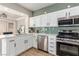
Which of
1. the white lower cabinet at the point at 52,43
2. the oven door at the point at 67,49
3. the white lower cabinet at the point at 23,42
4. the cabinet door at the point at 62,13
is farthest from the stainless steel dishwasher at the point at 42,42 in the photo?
the cabinet door at the point at 62,13

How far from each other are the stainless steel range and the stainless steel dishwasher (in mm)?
265

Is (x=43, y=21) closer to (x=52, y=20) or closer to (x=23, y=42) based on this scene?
(x=52, y=20)

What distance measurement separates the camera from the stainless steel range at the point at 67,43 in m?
1.32

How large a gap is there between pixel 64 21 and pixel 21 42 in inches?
41.7

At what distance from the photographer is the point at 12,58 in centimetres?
92

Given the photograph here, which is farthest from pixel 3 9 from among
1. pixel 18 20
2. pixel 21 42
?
pixel 21 42

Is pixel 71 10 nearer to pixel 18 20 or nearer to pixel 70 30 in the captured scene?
pixel 70 30

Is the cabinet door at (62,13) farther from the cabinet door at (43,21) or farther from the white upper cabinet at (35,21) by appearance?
the white upper cabinet at (35,21)

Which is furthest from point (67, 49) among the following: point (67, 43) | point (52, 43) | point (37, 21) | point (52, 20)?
point (37, 21)

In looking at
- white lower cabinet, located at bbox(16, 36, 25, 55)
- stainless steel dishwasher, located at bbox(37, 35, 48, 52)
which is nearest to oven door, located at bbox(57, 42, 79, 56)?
stainless steel dishwasher, located at bbox(37, 35, 48, 52)

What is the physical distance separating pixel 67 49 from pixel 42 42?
0.55m

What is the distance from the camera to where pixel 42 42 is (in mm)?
1468

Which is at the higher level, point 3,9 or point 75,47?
point 3,9

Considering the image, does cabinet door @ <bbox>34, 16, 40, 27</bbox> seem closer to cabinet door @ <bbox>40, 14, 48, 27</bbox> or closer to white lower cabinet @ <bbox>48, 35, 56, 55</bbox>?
cabinet door @ <bbox>40, 14, 48, 27</bbox>
